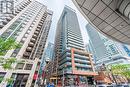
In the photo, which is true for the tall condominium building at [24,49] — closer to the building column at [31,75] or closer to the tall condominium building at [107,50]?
the building column at [31,75]

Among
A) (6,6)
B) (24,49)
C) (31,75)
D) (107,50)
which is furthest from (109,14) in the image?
(107,50)

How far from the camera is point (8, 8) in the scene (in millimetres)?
37375

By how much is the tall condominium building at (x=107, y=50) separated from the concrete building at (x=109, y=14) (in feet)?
265

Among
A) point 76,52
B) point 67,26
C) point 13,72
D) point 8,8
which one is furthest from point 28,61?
point 67,26

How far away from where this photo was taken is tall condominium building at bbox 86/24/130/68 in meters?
88.4

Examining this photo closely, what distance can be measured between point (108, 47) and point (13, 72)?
101m

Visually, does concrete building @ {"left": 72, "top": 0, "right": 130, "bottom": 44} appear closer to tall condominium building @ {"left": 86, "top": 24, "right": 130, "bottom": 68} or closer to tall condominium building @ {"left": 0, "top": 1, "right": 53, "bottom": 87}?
tall condominium building @ {"left": 0, "top": 1, "right": 53, "bottom": 87}

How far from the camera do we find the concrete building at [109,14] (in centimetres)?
437

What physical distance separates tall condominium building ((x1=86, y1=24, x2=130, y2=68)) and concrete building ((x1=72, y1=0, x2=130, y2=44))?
3181 inches

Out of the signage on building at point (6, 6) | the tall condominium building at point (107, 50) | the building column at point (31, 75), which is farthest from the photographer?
the tall condominium building at point (107, 50)

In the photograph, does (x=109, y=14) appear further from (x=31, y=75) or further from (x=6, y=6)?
(x=6, y=6)

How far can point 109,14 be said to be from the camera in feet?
16.7

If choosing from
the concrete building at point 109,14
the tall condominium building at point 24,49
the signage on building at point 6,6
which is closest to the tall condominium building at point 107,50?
the tall condominium building at point 24,49

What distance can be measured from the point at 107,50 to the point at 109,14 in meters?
107
